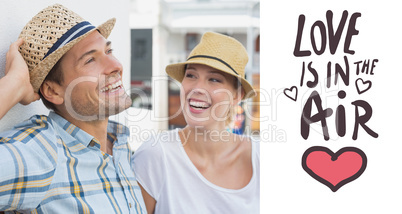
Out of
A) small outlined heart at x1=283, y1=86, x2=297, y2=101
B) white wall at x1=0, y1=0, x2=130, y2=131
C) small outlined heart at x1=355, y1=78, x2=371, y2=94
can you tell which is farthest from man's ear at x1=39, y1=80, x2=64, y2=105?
small outlined heart at x1=355, y1=78, x2=371, y2=94

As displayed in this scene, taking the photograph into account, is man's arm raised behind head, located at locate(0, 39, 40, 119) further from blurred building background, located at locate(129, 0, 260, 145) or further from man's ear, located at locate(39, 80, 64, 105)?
blurred building background, located at locate(129, 0, 260, 145)

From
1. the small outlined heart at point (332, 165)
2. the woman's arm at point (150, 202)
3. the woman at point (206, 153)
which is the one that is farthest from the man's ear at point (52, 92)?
the small outlined heart at point (332, 165)

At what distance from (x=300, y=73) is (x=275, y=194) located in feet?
2.14

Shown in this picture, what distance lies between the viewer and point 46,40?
3.69ft

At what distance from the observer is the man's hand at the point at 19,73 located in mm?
1047

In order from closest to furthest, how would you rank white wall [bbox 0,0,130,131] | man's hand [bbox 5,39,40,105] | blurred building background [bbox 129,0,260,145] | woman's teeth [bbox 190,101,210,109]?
1. man's hand [bbox 5,39,40,105]
2. white wall [bbox 0,0,130,131]
3. woman's teeth [bbox 190,101,210,109]
4. blurred building background [bbox 129,0,260,145]

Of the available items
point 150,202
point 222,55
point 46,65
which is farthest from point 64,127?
point 222,55

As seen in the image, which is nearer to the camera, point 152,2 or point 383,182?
point 383,182

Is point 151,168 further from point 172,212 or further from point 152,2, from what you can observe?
point 152,2

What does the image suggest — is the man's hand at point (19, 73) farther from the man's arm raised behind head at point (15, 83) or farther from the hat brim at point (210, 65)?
the hat brim at point (210, 65)

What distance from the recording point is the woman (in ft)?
5.23

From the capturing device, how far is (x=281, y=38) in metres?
1.73

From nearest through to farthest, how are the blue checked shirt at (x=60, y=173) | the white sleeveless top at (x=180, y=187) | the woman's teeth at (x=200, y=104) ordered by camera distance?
1. the blue checked shirt at (x=60, y=173)
2. the white sleeveless top at (x=180, y=187)
3. the woman's teeth at (x=200, y=104)

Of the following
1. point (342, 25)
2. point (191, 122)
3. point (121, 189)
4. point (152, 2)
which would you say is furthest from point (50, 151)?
point (152, 2)
